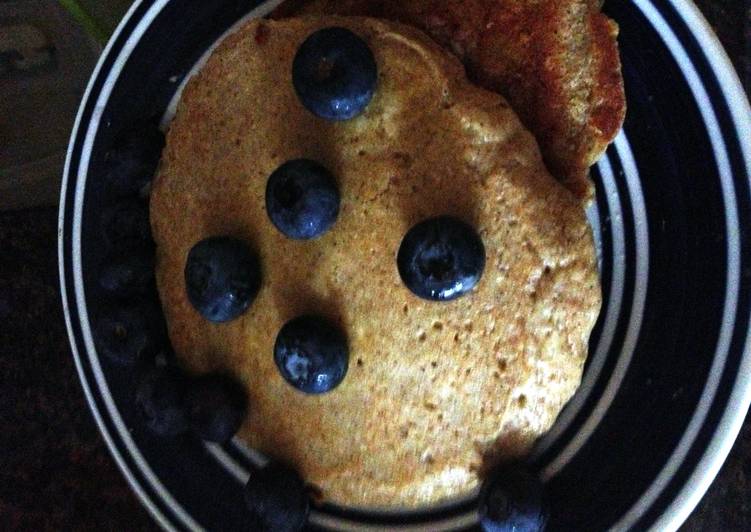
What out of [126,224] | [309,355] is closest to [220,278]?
[309,355]

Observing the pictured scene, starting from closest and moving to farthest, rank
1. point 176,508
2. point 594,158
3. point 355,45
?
point 355,45 → point 594,158 → point 176,508

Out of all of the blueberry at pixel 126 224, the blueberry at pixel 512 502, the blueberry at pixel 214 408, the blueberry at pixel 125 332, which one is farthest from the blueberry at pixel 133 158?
the blueberry at pixel 512 502

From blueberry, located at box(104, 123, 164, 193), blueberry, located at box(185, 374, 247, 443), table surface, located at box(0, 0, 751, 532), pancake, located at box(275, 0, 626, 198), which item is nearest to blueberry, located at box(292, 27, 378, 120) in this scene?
pancake, located at box(275, 0, 626, 198)

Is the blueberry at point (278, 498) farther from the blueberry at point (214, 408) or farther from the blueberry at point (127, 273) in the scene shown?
the blueberry at point (127, 273)

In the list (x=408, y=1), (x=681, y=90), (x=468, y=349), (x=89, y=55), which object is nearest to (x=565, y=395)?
(x=468, y=349)

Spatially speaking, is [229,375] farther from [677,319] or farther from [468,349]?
[677,319]

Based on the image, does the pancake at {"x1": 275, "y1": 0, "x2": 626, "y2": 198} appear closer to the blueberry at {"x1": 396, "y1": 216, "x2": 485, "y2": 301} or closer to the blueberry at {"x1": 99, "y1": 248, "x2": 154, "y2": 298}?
the blueberry at {"x1": 396, "y1": 216, "x2": 485, "y2": 301}
